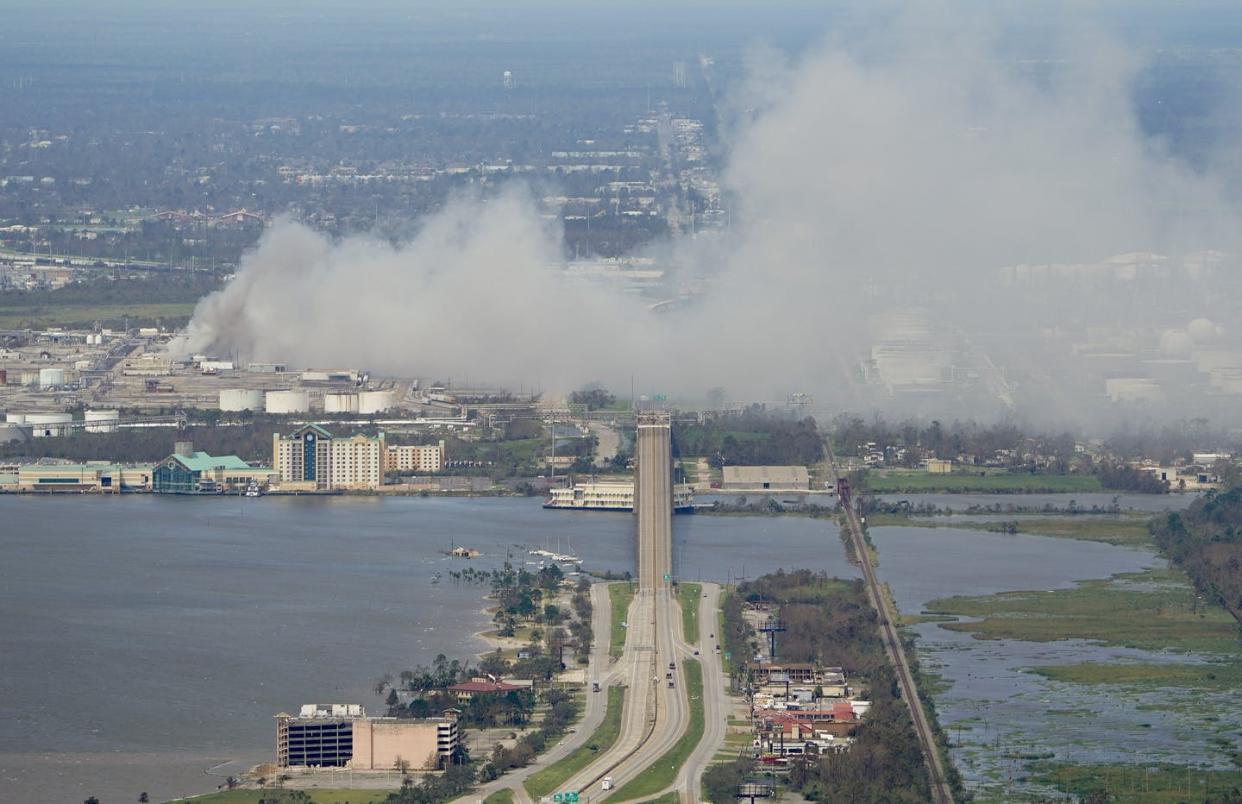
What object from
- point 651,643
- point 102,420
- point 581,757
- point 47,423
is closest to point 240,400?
point 102,420

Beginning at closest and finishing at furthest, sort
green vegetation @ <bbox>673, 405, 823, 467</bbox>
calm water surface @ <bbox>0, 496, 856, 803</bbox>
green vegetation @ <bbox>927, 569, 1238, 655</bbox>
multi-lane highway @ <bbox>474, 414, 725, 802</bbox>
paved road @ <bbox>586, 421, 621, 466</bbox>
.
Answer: multi-lane highway @ <bbox>474, 414, 725, 802</bbox>, calm water surface @ <bbox>0, 496, 856, 803</bbox>, green vegetation @ <bbox>927, 569, 1238, 655</bbox>, paved road @ <bbox>586, 421, 621, 466</bbox>, green vegetation @ <bbox>673, 405, 823, 467</bbox>

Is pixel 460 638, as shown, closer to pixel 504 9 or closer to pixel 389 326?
pixel 389 326

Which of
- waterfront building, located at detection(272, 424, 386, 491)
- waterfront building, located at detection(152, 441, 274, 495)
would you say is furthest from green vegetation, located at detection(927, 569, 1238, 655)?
waterfront building, located at detection(152, 441, 274, 495)

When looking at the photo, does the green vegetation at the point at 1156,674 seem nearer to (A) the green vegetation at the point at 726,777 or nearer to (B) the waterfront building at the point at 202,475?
(A) the green vegetation at the point at 726,777

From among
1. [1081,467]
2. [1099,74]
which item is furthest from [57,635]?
[1099,74]

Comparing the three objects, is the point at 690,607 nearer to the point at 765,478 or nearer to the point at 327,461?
the point at 765,478

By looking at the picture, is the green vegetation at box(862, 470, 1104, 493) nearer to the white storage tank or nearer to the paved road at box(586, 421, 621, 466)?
the paved road at box(586, 421, 621, 466)
